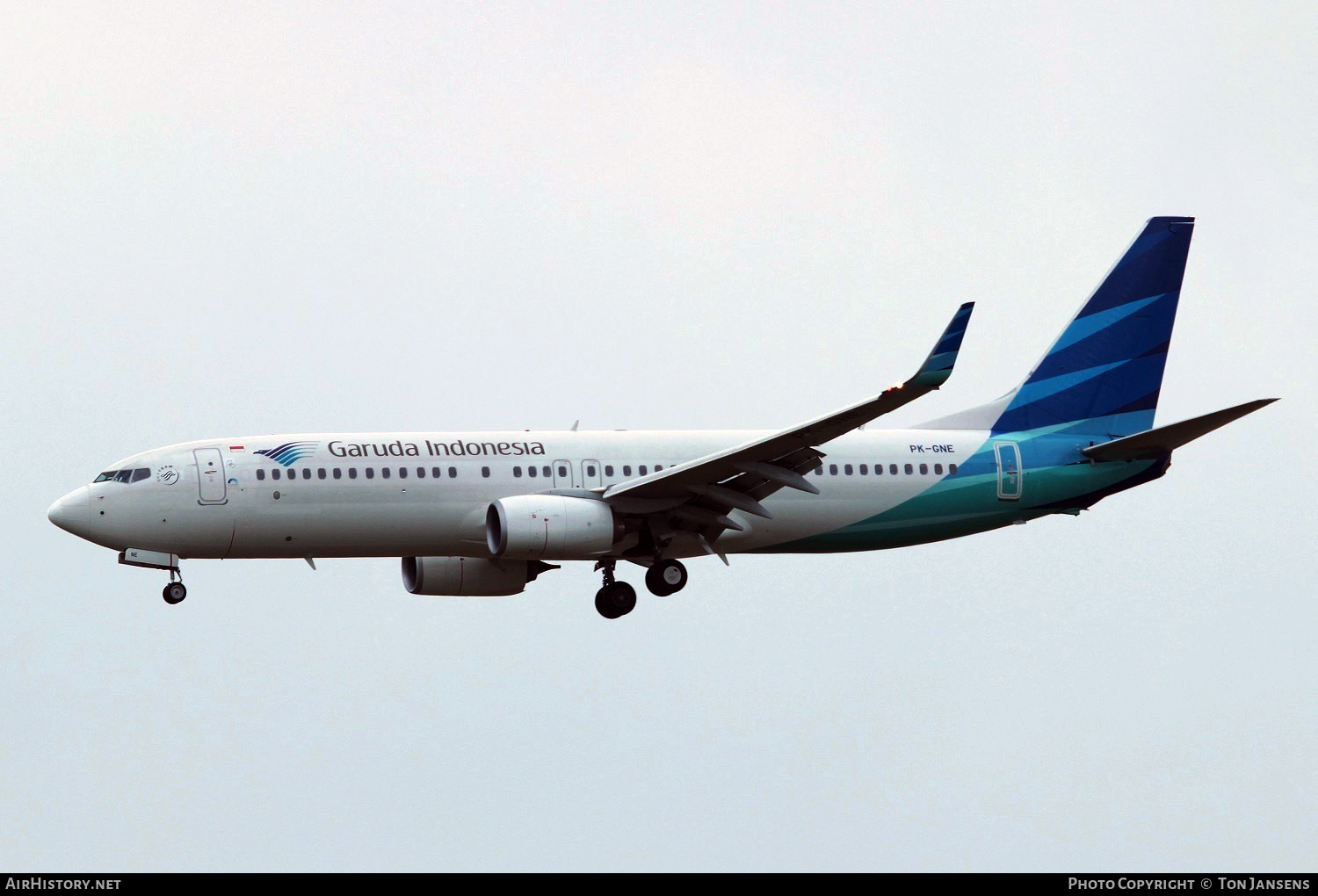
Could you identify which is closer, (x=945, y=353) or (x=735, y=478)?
(x=945, y=353)

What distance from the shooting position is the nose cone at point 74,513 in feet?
128

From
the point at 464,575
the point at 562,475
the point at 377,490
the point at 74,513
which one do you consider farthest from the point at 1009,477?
the point at 74,513

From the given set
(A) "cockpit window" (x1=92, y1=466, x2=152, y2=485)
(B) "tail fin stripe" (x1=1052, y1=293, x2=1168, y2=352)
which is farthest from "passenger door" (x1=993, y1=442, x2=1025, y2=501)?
(A) "cockpit window" (x1=92, y1=466, x2=152, y2=485)

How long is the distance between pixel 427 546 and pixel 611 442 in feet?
14.6

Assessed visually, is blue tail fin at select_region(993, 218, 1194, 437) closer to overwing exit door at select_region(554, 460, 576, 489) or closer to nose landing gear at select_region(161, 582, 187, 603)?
overwing exit door at select_region(554, 460, 576, 489)

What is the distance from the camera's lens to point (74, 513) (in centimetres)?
3909

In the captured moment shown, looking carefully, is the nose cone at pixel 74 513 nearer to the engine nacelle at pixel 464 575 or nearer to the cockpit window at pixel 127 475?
the cockpit window at pixel 127 475

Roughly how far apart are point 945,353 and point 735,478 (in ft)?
25.0

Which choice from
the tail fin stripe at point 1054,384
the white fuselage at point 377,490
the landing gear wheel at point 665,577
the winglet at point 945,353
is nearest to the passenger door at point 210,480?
the white fuselage at point 377,490

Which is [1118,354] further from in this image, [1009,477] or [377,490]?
[377,490]

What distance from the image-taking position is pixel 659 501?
130 ft

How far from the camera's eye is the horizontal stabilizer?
40.7 metres

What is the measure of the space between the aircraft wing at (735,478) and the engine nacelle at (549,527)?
0.61 metres
